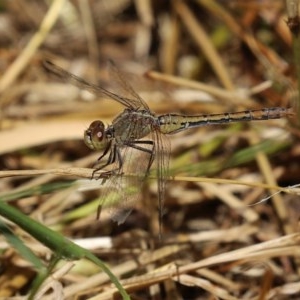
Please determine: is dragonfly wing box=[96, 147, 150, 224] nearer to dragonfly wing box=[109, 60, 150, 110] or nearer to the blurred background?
the blurred background

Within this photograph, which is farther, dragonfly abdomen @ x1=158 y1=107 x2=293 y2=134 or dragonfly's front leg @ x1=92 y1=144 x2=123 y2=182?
dragonfly abdomen @ x1=158 y1=107 x2=293 y2=134

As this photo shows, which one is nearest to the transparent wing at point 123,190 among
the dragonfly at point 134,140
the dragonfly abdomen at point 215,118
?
the dragonfly at point 134,140

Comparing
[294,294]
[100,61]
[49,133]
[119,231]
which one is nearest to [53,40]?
[100,61]

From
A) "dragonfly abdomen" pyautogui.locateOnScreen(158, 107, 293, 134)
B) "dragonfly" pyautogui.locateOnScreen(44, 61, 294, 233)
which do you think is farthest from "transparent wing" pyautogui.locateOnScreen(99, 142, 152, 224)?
"dragonfly abdomen" pyautogui.locateOnScreen(158, 107, 293, 134)

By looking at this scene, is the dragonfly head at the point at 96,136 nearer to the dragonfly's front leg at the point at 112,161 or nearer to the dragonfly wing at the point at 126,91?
the dragonfly's front leg at the point at 112,161

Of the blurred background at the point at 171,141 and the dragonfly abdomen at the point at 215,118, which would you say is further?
the dragonfly abdomen at the point at 215,118

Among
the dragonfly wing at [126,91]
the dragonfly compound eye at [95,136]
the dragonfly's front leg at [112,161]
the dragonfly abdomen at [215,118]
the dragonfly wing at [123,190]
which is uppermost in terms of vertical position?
the dragonfly wing at [126,91]

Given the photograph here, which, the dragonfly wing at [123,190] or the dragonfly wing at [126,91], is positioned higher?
the dragonfly wing at [126,91]
